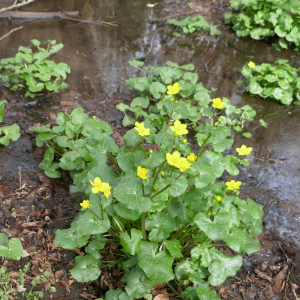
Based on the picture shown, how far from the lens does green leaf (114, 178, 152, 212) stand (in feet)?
5.35

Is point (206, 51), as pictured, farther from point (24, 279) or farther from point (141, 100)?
point (24, 279)

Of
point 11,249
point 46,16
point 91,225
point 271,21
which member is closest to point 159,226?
point 91,225

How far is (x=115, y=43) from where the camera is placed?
515 cm

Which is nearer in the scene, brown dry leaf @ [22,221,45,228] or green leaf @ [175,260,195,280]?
green leaf @ [175,260,195,280]

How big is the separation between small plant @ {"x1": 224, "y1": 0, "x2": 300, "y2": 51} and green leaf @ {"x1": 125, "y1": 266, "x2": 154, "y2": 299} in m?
5.32

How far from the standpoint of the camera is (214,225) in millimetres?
1728

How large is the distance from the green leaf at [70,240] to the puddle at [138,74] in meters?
1.09

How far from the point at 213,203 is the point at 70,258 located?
127cm

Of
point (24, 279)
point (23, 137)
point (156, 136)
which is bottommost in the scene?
point (24, 279)

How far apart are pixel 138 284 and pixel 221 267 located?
1.95 feet

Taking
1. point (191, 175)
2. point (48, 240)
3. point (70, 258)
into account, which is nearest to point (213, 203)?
point (191, 175)

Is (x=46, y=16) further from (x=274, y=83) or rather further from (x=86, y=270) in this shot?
(x=86, y=270)

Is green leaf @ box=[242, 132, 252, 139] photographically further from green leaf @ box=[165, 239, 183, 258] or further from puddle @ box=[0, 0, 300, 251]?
green leaf @ box=[165, 239, 183, 258]

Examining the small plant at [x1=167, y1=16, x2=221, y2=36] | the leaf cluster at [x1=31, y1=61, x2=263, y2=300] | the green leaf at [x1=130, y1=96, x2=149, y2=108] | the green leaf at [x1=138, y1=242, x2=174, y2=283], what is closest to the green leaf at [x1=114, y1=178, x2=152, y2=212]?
the leaf cluster at [x1=31, y1=61, x2=263, y2=300]
